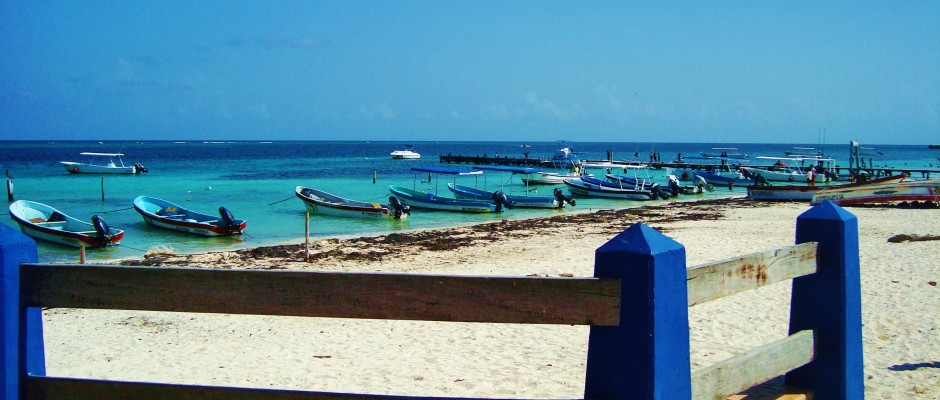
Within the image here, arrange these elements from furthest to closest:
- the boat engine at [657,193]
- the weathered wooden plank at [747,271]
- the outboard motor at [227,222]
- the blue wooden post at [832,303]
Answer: the boat engine at [657,193] → the outboard motor at [227,222] → the blue wooden post at [832,303] → the weathered wooden plank at [747,271]

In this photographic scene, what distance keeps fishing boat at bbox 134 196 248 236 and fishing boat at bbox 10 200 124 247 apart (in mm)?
2509

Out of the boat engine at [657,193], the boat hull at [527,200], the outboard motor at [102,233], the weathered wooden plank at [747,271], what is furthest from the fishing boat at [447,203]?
the weathered wooden plank at [747,271]

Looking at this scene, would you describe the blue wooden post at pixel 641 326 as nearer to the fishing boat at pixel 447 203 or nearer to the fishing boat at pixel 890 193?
the fishing boat at pixel 890 193

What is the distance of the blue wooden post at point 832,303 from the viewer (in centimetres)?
366

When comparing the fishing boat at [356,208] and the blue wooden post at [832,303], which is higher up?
the blue wooden post at [832,303]

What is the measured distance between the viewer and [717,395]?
2.98 meters

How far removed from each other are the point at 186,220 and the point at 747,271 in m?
25.3

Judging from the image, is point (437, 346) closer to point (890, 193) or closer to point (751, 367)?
point (751, 367)

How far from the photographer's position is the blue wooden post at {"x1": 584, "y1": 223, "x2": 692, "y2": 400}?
7.94ft

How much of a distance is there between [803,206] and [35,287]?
31244 millimetres

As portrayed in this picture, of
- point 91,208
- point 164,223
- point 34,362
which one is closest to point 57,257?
point 164,223

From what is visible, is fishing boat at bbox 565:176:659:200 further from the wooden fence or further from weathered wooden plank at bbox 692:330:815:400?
the wooden fence

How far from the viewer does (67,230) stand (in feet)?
76.1

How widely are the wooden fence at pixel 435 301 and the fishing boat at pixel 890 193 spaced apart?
87.0ft
